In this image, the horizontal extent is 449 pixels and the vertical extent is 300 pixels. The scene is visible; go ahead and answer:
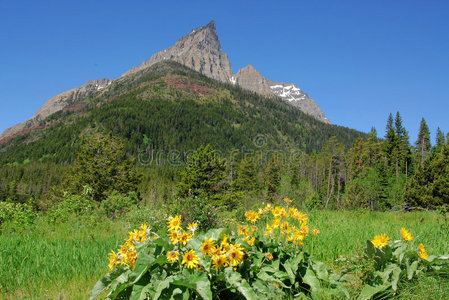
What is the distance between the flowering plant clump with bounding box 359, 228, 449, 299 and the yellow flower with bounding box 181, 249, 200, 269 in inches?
58.7

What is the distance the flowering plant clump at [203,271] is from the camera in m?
1.97

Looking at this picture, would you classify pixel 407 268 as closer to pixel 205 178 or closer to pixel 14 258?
pixel 14 258

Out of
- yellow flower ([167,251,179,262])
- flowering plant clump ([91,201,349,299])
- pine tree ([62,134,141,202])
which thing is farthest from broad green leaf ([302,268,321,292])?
pine tree ([62,134,141,202])

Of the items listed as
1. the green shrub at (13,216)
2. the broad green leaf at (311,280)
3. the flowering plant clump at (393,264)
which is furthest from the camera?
the green shrub at (13,216)

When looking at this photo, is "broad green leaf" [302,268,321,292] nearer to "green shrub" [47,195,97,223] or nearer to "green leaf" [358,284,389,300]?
"green leaf" [358,284,389,300]

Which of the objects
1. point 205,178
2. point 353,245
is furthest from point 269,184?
point 353,245

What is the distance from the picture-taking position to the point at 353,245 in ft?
12.6

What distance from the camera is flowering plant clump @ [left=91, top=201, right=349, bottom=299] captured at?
6.46 ft

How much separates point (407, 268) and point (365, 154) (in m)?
64.0

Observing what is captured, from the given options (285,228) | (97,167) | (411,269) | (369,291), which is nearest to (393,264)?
(411,269)

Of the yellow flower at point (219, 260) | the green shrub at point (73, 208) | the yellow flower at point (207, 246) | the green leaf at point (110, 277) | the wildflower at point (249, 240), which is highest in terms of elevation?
the yellow flower at point (207, 246)

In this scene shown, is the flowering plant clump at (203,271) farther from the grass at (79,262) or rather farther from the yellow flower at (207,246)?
the grass at (79,262)

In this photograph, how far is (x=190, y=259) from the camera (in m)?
1.97

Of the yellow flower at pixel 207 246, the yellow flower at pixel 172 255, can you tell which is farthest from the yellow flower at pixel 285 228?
the yellow flower at pixel 172 255
